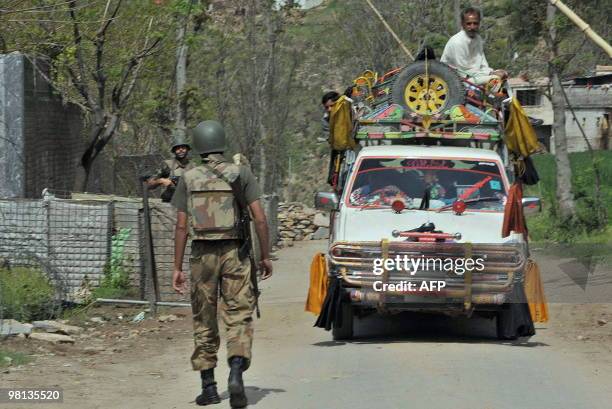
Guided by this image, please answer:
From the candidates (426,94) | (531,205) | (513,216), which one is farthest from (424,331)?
(426,94)

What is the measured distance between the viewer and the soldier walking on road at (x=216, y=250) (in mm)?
8055

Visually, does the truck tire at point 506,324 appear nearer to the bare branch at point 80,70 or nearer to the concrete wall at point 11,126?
the concrete wall at point 11,126

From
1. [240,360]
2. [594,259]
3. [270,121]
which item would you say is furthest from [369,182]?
[270,121]

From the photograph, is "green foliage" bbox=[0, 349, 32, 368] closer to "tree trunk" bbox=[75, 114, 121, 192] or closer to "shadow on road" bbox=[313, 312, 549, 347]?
"shadow on road" bbox=[313, 312, 549, 347]

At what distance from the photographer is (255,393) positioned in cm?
858

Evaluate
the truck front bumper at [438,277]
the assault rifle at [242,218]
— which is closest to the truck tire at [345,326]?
the truck front bumper at [438,277]

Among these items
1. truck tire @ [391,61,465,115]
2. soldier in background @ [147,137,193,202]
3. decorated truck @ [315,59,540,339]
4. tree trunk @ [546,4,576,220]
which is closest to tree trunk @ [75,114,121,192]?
soldier in background @ [147,137,193,202]

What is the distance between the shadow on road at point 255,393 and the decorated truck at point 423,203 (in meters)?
2.29

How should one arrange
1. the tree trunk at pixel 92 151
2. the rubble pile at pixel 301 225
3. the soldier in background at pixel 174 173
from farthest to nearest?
the rubble pile at pixel 301 225 → the tree trunk at pixel 92 151 → the soldier in background at pixel 174 173

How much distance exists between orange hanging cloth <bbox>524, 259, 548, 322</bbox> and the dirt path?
32cm

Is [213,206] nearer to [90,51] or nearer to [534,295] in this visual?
[534,295]

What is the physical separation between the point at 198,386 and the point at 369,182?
3748 mm

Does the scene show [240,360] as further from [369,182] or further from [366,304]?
[369,182]

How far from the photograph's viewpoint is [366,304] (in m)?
10.8
